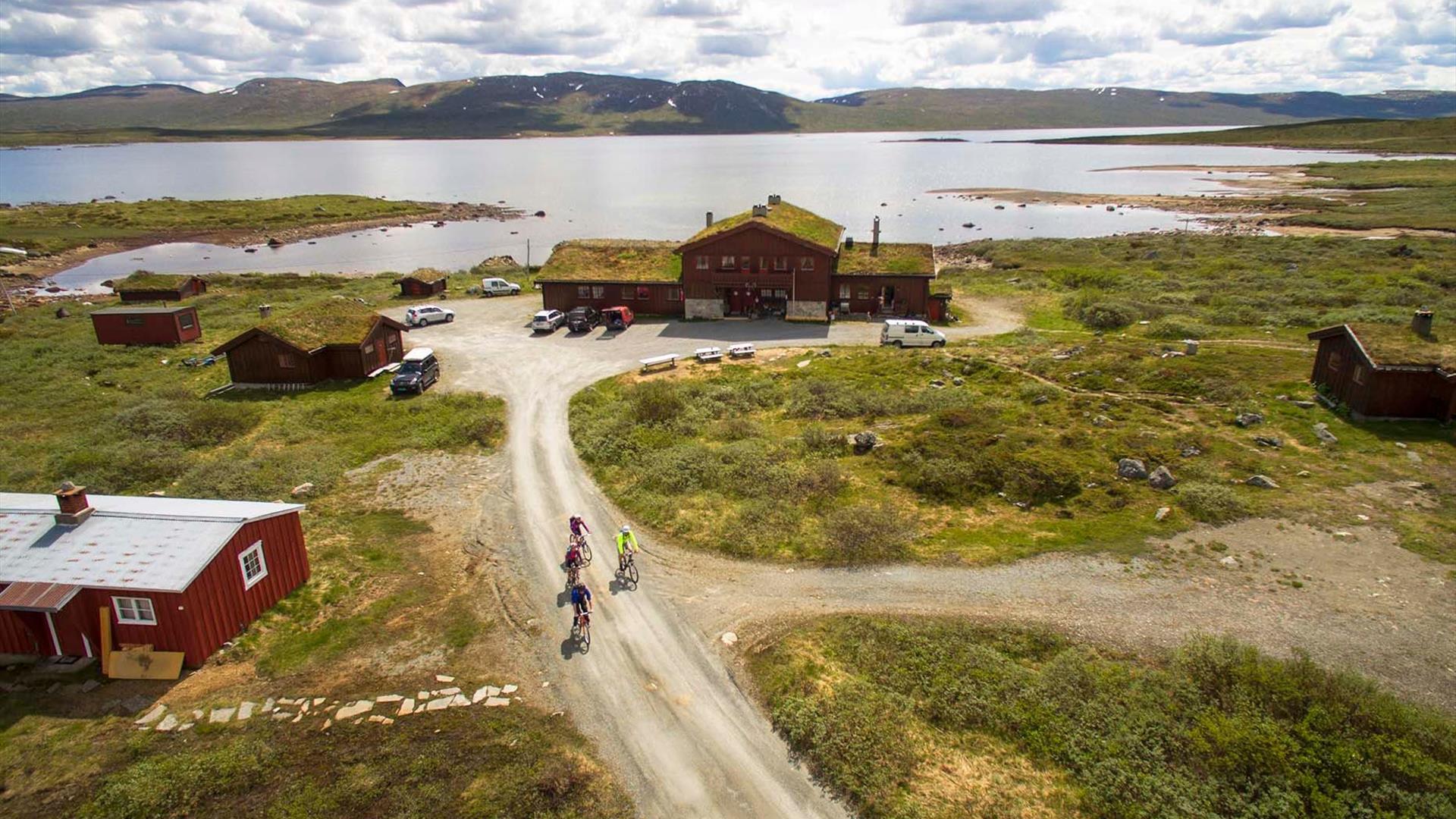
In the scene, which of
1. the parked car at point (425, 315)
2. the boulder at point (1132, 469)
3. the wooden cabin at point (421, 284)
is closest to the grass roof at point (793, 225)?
the parked car at point (425, 315)

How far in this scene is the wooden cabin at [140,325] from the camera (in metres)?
48.2

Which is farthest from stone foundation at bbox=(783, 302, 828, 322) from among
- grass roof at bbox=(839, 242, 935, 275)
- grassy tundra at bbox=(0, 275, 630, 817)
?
grassy tundra at bbox=(0, 275, 630, 817)

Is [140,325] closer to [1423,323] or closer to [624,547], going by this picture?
[624,547]

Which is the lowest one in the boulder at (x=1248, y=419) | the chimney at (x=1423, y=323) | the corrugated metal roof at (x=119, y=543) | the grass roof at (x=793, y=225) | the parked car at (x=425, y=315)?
the boulder at (x=1248, y=419)

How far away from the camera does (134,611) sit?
60.0ft

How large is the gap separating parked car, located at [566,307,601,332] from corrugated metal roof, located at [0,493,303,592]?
32.5 m

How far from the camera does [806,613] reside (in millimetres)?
20438

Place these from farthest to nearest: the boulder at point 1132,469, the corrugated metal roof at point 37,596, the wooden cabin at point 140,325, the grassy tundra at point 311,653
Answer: the wooden cabin at point 140,325, the boulder at point 1132,469, the corrugated metal roof at point 37,596, the grassy tundra at point 311,653

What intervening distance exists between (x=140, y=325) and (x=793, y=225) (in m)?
44.5

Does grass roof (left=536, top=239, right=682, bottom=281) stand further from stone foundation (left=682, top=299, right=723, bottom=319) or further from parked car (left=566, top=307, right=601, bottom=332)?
parked car (left=566, top=307, right=601, bottom=332)

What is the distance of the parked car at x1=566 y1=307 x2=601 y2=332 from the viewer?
52094 millimetres

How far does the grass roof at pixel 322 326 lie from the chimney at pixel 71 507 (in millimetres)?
21646

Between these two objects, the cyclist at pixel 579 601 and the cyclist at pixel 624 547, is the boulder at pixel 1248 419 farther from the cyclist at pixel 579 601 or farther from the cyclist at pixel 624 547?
the cyclist at pixel 579 601

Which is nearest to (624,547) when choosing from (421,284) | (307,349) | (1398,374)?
(307,349)
